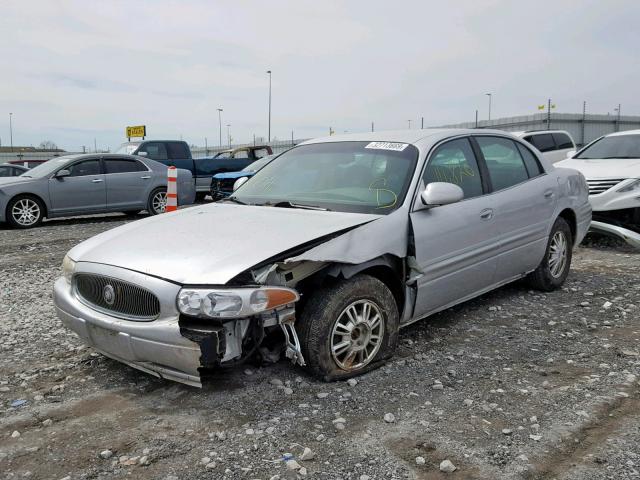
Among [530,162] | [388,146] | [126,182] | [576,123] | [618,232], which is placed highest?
[576,123]

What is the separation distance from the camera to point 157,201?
1273 centimetres

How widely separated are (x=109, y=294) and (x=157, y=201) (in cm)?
970

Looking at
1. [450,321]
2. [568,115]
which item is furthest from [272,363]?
[568,115]

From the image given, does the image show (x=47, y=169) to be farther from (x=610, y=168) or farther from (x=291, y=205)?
(x=610, y=168)

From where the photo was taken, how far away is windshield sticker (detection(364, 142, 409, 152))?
4379mm

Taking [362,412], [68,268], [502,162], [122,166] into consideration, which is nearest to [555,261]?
[502,162]

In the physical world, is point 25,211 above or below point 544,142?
below

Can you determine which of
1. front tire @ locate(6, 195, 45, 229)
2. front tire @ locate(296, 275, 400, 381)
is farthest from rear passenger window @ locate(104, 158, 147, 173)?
front tire @ locate(296, 275, 400, 381)

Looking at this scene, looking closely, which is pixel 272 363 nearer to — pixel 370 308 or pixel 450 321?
pixel 370 308

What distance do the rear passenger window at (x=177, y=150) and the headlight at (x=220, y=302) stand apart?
43.8ft

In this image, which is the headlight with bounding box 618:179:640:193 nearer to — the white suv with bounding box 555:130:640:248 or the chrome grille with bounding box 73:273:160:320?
the white suv with bounding box 555:130:640:248

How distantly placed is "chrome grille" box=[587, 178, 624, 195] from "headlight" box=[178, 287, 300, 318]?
21.8 ft

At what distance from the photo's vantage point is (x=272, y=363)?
3.78m

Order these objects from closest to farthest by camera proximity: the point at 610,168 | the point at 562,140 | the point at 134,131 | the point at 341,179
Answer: the point at 341,179, the point at 610,168, the point at 562,140, the point at 134,131
